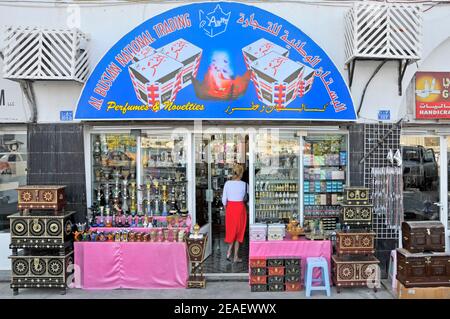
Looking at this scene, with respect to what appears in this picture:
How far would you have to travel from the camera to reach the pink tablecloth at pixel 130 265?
21.0 feet

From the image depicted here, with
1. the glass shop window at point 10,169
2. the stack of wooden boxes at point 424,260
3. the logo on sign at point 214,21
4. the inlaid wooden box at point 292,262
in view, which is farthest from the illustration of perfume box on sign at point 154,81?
the stack of wooden boxes at point 424,260

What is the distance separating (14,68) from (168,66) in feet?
7.95

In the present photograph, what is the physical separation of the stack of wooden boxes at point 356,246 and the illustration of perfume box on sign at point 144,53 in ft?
12.4

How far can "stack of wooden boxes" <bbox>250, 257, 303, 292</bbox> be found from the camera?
6309mm

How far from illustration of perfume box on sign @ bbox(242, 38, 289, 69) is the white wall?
33.8 inches

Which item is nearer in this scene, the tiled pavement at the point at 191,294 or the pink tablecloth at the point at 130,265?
the tiled pavement at the point at 191,294

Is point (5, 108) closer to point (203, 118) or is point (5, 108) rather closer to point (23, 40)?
point (23, 40)

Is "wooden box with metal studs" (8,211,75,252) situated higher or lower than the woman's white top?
lower

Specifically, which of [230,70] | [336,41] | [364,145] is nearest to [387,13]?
[336,41]

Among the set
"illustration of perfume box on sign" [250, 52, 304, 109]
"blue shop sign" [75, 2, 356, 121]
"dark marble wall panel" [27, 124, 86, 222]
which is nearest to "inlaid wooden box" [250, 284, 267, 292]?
"blue shop sign" [75, 2, 356, 121]

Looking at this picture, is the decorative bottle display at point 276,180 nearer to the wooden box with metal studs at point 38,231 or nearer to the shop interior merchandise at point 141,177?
the shop interior merchandise at point 141,177

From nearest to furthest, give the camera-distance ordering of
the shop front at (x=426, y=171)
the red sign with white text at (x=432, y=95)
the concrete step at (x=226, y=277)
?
the concrete step at (x=226, y=277)
the red sign with white text at (x=432, y=95)
the shop front at (x=426, y=171)

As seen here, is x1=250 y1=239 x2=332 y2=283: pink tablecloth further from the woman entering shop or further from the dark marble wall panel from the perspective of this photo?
the dark marble wall panel

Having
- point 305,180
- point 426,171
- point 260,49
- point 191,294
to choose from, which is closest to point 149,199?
point 191,294
